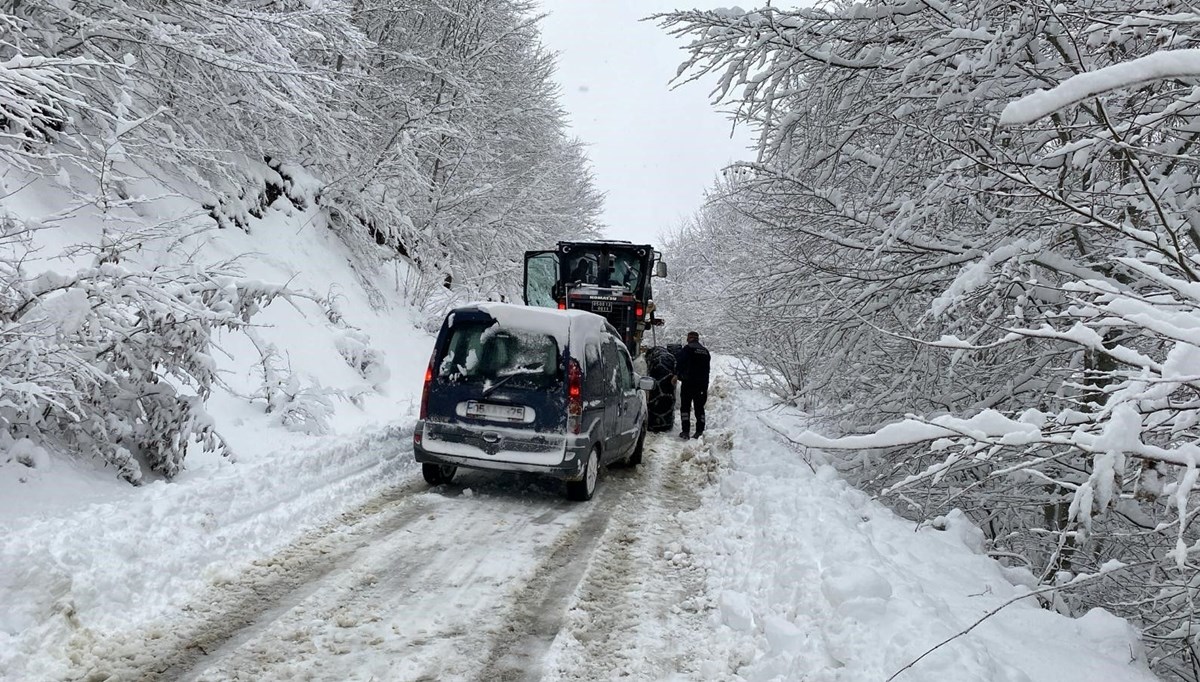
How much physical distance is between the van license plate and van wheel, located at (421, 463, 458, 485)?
80 centimetres

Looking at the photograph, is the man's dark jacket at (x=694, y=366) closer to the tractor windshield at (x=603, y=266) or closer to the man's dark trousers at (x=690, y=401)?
the man's dark trousers at (x=690, y=401)

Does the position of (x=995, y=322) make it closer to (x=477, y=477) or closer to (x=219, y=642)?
(x=219, y=642)

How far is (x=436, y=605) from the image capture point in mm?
4758

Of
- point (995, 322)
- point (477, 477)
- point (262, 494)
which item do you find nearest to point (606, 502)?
point (477, 477)

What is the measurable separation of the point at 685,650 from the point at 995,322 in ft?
10.1

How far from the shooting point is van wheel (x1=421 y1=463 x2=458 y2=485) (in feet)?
26.3

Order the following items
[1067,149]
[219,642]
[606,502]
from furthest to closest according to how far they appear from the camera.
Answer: [606,502] < [219,642] < [1067,149]

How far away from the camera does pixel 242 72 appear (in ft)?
35.4

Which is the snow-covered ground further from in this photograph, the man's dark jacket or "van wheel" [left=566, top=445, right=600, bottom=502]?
the man's dark jacket

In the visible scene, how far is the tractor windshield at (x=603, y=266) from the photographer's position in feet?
53.8

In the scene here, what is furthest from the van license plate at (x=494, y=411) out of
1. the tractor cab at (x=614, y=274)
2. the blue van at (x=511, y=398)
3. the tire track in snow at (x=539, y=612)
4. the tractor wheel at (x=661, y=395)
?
the tractor cab at (x=614, y=274)

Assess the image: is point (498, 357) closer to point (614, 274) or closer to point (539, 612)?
point (539, 612)

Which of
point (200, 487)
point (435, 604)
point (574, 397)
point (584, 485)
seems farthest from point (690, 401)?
point (435, 604)

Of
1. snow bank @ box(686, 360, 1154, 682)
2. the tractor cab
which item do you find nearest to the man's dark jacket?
the tractor cab
